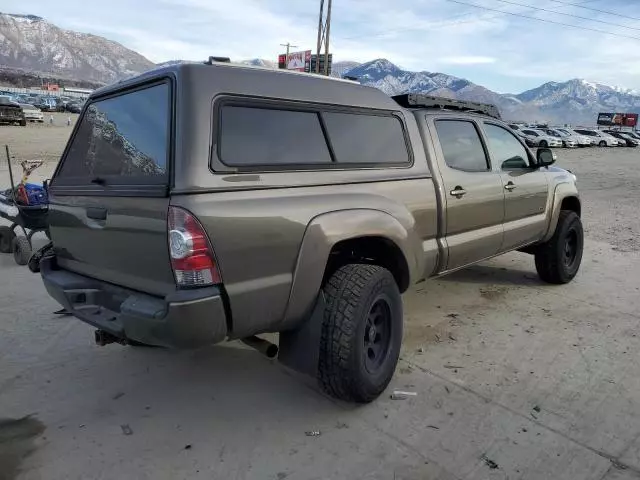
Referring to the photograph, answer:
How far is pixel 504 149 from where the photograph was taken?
481 centimetres

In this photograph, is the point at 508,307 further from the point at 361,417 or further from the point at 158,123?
the point at 158,123

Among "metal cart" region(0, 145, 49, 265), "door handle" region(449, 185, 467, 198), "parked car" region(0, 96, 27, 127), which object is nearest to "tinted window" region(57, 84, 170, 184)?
"door handle" region(449, 185, 467, 198)

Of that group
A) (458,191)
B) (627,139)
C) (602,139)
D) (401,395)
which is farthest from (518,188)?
(627,139)

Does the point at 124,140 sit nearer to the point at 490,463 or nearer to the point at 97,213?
the point at 97,213

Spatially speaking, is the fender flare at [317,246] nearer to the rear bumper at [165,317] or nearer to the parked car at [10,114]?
the rear bumper at [165,317]

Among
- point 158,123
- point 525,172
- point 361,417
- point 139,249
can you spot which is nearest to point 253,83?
point 158,123

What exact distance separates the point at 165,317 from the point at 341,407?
1.33m

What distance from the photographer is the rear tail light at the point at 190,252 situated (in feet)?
7.74

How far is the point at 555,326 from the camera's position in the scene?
4.43 metres

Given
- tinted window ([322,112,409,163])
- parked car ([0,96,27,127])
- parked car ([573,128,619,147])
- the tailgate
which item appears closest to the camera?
the tailgate

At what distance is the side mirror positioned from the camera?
497cm

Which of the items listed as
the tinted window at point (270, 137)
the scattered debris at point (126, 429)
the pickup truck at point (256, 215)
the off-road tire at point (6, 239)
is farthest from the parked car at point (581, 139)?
the scattered debris at point (126, 429)

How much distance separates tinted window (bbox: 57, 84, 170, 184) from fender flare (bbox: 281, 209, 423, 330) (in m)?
0.82

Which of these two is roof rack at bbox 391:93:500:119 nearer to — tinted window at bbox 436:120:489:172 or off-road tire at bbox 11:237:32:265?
tinted window at bbox 436:120:489:172
